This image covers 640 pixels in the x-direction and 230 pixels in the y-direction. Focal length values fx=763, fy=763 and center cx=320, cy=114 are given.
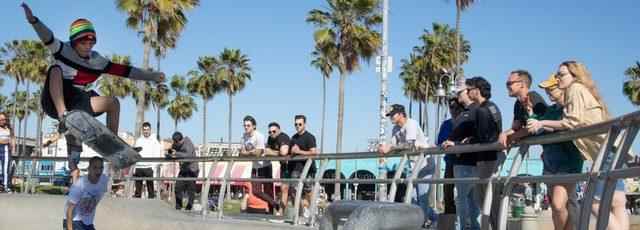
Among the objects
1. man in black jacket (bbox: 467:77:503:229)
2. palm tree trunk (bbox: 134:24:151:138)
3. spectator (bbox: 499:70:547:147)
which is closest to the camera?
spectator (bbox: 499:70:547:147)

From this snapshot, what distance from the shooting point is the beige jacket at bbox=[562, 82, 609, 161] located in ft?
16.2

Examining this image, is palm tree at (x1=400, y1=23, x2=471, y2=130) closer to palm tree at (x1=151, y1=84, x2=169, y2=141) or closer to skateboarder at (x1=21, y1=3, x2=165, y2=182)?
palm tree at (x1=151, y1=84, x2=169, y2=141)

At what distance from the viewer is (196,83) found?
75.6 m

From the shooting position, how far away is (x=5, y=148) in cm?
1125

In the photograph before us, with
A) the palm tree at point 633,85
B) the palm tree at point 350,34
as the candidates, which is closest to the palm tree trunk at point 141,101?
the palm tree at point 350,34

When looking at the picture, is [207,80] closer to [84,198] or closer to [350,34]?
[350,34]

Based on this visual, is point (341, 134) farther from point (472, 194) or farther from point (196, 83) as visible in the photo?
A: point (196, 83)

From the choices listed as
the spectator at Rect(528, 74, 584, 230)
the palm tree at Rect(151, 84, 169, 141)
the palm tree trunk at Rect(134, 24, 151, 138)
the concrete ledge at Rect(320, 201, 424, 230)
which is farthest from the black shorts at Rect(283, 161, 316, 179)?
the palm tree at Rect(151, 84, 169, 141)

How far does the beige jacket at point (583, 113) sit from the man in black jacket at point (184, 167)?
8171 mm

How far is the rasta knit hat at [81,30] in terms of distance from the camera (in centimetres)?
709

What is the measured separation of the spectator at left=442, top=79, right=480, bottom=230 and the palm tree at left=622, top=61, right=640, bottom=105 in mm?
58327

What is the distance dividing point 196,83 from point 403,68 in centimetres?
2084

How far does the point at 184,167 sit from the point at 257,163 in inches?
82.7

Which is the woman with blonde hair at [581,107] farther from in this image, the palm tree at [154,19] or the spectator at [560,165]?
the palm tree at [154,19]
